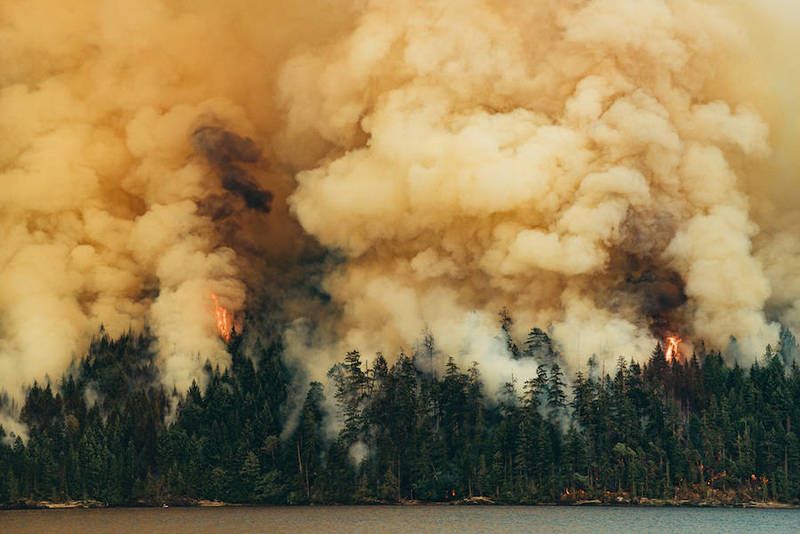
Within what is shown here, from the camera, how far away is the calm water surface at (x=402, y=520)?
365 ft

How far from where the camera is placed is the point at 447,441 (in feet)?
486

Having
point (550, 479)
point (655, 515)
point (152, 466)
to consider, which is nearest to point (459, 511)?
point (550, 479)

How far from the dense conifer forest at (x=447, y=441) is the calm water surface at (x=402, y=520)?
4070mm

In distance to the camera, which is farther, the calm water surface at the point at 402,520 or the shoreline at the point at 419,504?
the shoreline at the point at 419,504

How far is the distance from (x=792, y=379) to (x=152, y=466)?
82.6m

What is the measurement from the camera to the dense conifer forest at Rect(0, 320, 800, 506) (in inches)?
5443

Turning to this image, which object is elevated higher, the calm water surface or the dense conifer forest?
the dense conifer forest

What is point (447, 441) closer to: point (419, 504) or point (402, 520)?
point (419, 504)

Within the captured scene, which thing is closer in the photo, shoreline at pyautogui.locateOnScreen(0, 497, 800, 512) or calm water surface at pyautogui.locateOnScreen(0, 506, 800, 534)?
calm water surface at pyautogui.locateOnScreen(0, 506, 800, 534)

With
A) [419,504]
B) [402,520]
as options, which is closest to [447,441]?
[419,504]

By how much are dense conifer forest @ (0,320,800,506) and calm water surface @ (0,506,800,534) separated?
407 cm

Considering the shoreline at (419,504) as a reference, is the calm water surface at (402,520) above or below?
below

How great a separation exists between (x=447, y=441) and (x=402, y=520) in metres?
29.2

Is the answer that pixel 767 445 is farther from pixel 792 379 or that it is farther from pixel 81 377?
pixel 81 377
